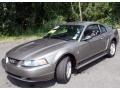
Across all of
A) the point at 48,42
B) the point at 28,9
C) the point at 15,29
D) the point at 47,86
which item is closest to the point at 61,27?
the point at 48,42

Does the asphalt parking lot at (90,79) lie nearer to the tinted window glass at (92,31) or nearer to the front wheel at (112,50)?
the front wheel at (112,50)

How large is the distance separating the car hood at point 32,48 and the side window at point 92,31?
85 centimetres

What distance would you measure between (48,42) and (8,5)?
1041 cm

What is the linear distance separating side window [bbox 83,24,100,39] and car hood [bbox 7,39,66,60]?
0.85 meters

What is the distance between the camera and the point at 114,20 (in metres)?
17.3

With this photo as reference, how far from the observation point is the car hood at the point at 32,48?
5077 millimetres

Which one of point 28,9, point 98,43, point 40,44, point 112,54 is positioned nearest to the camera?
point 40,44

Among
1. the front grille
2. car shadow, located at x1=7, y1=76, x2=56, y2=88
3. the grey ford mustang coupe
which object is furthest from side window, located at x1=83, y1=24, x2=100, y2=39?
the front grille

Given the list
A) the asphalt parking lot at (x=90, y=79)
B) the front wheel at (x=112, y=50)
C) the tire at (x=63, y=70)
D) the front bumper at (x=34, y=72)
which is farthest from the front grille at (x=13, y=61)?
the front wheel at (x=112, y=50)

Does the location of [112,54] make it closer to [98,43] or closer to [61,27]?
[98,43]

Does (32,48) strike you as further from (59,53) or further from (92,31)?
(92,31)

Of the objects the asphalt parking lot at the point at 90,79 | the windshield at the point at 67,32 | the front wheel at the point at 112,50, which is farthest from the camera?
the front wheel at the point at 112,50

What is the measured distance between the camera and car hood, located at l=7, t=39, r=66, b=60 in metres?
5.08

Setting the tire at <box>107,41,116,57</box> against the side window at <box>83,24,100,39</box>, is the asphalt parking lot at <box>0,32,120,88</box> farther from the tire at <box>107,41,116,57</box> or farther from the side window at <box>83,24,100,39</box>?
the side window at <box>83,24,100,39</box>
